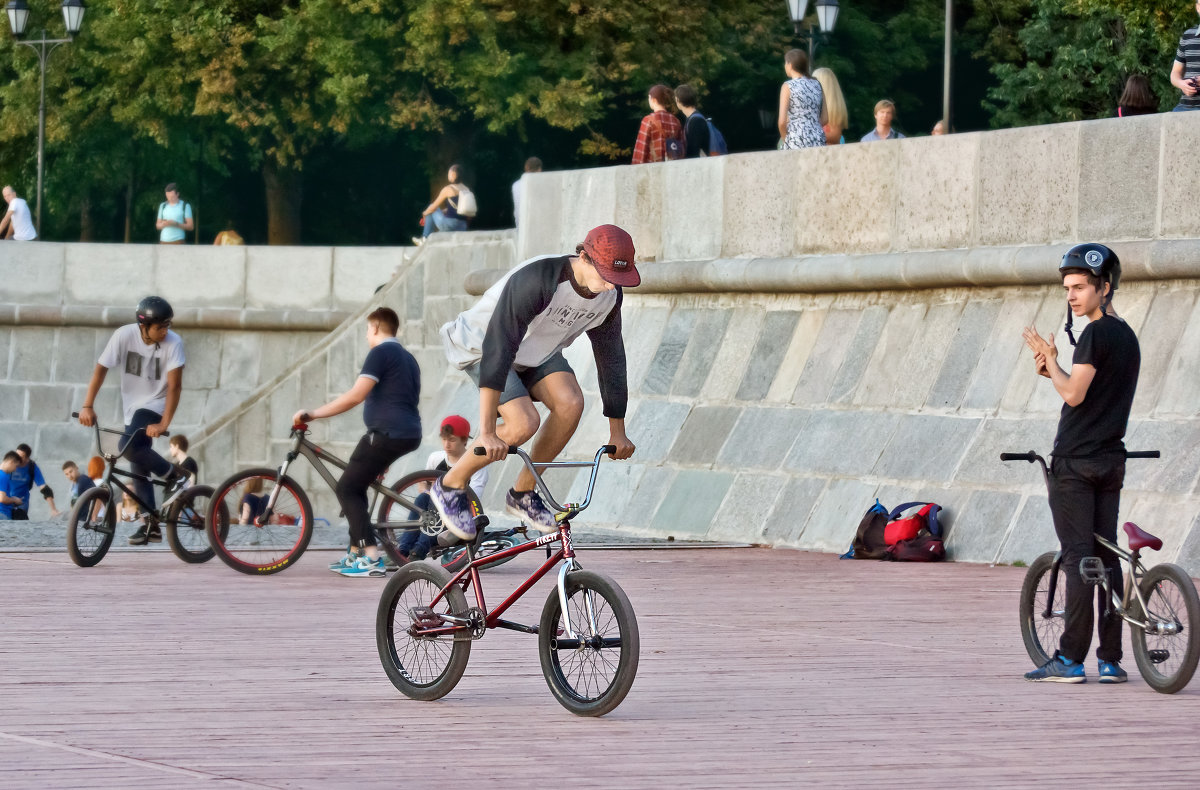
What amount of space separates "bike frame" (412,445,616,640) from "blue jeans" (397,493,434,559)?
4.59 meters

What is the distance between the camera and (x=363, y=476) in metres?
11.7

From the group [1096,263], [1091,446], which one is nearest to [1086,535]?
[1091,446]

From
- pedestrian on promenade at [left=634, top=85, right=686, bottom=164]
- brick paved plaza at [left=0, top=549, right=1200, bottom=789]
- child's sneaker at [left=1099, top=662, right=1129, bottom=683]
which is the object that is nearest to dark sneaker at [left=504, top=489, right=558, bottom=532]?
brick paved plaza at [left=0, top=549, right=1200, bottom=789]

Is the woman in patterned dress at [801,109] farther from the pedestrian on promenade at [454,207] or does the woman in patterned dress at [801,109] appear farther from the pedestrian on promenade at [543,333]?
the pedestrian on promenade at [454,207]

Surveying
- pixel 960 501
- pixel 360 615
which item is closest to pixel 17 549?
pixel 360 615

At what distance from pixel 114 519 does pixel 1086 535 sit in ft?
21.4

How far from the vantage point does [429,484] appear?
1216cm

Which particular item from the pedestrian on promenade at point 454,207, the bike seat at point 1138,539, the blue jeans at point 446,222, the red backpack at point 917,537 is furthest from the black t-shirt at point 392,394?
the blue jeans at point 446,222

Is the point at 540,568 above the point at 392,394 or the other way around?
the other way around

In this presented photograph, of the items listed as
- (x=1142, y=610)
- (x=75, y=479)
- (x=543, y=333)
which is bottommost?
(x=1142, y=610)

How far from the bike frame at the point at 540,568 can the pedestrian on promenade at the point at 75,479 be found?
17578 mm

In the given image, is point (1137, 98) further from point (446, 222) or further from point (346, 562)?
point (446, 222)

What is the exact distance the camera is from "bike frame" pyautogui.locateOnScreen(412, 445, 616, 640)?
6.49 meters

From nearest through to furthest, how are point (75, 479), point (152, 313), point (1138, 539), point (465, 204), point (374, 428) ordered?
point (1138, 539) < point (374, 428) < point (152, 313) < point (465, 204) < point (75, 479)
